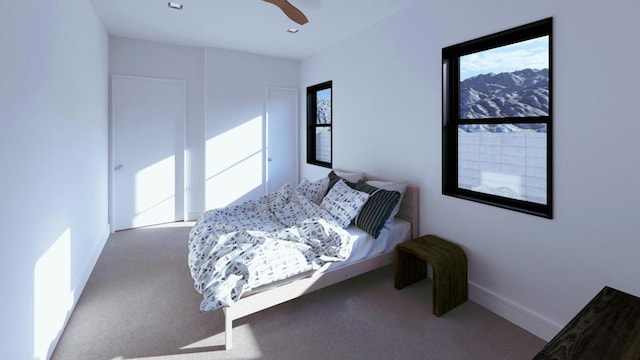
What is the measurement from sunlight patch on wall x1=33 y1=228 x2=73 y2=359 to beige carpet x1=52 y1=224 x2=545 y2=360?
12 centimetres

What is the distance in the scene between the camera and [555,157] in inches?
81.8

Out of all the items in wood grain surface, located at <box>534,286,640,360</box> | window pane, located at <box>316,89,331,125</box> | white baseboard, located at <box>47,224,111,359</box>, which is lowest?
white baseboard, located at <box>47,224,111,359</box>

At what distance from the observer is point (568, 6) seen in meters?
1.96

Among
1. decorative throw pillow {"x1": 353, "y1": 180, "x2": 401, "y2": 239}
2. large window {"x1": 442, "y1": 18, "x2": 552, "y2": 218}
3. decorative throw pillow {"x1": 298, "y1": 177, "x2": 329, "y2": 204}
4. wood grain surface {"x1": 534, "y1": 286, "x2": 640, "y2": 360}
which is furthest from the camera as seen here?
decorative throw pillow {"x1": 298, "y1": 177, "x2": 329, "y2": 204}

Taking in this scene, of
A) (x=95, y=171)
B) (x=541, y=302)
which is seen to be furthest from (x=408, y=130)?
(x=95, y=171)

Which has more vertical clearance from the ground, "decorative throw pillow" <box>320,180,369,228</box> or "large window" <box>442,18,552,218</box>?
"large window" <box>442,18,552,218</box>

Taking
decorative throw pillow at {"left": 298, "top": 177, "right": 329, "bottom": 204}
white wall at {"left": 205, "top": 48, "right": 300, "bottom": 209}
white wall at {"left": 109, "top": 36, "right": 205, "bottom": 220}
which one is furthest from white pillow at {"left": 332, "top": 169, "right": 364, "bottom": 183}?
white wall at {"left": 109, "top": 36, "right": 205, "bottom": 220}

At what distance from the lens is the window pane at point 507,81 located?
7.25ft

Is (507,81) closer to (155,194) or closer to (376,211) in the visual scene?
(376,211)

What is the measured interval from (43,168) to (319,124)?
373cm

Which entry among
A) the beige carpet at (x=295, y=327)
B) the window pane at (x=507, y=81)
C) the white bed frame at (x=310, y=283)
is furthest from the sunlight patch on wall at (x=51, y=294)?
the window pane at (x=507, y=81)

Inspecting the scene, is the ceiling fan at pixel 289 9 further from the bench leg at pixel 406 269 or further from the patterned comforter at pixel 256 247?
the bench leg at pixel 406 269

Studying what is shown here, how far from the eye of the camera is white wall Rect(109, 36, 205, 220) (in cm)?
429

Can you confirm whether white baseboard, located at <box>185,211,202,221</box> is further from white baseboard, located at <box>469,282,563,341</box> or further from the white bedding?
white baseboard, located at <box>469,282,563,341</box>
